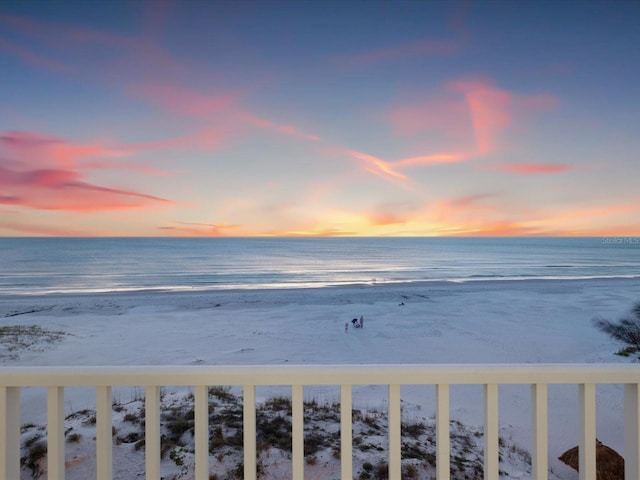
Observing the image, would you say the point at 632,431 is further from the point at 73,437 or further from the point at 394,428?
the point at 73,437

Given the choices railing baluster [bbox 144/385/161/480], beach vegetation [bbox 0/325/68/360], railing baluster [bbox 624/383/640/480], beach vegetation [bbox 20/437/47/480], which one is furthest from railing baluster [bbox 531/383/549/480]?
beach vegetation [bbox 0/325/68/360]

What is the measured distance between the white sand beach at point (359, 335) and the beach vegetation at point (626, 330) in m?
0.30

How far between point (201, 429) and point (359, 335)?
8.98 meters

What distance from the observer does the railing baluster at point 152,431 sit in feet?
3.44

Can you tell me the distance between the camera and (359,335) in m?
9.66

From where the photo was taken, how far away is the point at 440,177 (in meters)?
14.7

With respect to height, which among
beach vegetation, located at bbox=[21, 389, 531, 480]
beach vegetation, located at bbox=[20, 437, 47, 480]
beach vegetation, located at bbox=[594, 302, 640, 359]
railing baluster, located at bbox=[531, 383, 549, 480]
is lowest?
beach vegetation, located at bbox=[594, 302, 640, 359]

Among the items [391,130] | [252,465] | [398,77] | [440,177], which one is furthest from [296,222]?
[252,465]

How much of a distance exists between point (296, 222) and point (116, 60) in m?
38.3

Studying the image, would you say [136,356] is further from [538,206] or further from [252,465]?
[538,206]

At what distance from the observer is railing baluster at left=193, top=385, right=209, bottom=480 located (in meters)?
1.04

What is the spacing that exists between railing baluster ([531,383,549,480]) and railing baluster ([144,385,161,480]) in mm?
1158

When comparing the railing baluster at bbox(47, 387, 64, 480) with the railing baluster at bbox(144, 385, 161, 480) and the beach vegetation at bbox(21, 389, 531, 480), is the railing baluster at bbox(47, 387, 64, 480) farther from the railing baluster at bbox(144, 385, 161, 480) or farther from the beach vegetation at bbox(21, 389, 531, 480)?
the beach vegetation at bbox(21, 389, 531, 480)

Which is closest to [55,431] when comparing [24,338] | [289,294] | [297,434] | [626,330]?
[297,434]
